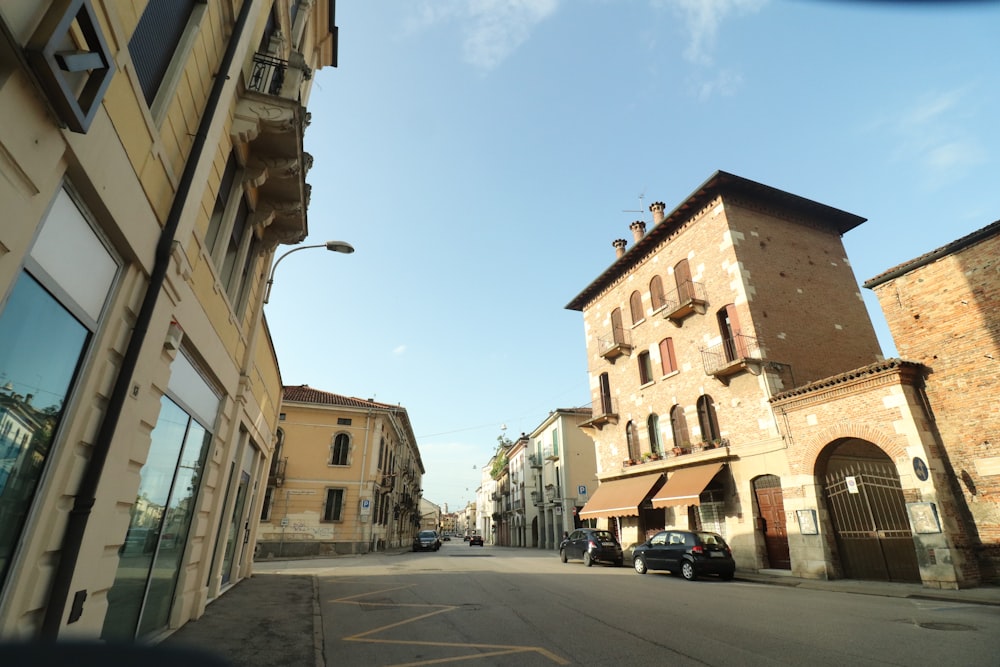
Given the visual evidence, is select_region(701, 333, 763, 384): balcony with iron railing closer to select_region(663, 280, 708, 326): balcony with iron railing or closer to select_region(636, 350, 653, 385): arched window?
select_region(663, 280, 708, 326): balcony with iron railing

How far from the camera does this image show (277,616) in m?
7.84

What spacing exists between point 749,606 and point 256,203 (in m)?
11.6

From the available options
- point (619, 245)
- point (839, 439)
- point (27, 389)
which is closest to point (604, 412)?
point (619, 245)

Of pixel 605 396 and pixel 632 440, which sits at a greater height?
pixel 605 396

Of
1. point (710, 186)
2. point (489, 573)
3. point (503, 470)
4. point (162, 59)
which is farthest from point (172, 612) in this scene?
point (503, 470)

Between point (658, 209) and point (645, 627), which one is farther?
point (658, 209)

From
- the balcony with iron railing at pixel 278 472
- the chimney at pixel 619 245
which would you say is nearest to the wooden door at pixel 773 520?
the chimney at pixel 619 245

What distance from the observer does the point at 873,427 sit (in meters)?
13.3

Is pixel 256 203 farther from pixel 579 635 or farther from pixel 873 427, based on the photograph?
pixel 873 427

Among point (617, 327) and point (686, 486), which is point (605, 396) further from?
point (686, 486)

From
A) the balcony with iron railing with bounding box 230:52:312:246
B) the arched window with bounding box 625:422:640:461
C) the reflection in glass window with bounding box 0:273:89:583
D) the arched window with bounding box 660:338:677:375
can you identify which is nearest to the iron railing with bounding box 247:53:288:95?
the balcony with iron railing with bounding box 230:52:312:246

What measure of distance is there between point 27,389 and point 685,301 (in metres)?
21.1

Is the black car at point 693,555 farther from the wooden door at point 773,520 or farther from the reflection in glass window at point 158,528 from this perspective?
the reflection in glass window at point 158,528

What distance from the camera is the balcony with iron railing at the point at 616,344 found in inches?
985
